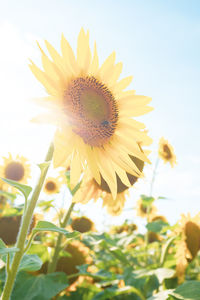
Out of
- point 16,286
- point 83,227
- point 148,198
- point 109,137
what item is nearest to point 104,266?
point 83,227

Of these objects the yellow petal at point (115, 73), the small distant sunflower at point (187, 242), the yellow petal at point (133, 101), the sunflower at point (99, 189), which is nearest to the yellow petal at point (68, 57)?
the yellow petal at point (115, 73)

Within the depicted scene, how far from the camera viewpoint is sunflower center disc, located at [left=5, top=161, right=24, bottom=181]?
16.0 feet

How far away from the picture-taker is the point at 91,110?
5.67 ft

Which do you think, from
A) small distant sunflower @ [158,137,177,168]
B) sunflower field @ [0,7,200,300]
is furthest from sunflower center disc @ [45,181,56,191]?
sunflower field @ [0,7,200,300]

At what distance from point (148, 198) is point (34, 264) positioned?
246 centimetres

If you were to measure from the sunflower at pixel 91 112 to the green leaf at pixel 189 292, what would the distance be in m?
0.70

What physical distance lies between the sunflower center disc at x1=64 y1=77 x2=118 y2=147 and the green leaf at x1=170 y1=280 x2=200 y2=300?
96cm

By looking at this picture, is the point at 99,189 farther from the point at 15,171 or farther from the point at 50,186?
the point at 50,186

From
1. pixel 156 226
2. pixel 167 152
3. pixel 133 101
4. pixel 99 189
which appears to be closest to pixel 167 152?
pixel 167 152

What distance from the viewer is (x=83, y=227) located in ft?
13.7

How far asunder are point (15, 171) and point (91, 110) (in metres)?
3.54

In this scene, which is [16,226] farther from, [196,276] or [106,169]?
[196,276]

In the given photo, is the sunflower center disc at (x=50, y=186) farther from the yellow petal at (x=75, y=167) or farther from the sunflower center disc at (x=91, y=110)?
the yellow petal at (x=75, y=167)

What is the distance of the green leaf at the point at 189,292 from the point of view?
1642mm
